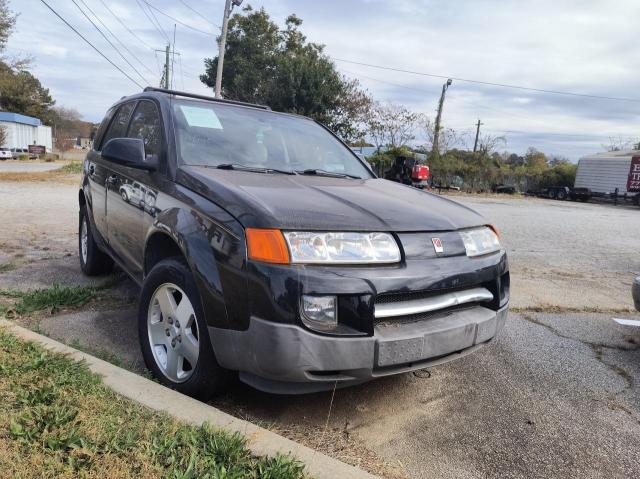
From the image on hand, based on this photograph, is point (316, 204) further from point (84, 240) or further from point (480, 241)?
point (84, 240)

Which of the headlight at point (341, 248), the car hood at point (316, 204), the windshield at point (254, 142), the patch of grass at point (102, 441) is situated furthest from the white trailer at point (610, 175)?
the patch of grass at point (102, 441)

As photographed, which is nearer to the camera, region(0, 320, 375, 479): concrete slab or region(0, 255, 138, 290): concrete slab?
region(0, 320, 375, 479): concrete slab

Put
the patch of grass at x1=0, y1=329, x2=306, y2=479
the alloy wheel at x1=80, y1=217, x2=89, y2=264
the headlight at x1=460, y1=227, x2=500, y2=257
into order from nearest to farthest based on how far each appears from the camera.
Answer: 1. the patch of grass at x1=0, y1=329, x2=306, y2=479
2. the headlight at x1=460, y1=227, x2=500, y2=257
3. the alloy wheel at x1=80, y1=217, x2=89, y2=264

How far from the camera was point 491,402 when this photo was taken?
2.91m

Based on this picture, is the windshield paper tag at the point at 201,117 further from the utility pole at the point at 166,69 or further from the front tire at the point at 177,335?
the utility pole at the point at 166,69

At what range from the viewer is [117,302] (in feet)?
14.0

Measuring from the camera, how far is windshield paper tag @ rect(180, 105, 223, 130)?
3346 millimetres

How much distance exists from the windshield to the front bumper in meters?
1.29

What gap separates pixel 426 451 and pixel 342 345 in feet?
2.36

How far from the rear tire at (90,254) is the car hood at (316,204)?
7.88 feet

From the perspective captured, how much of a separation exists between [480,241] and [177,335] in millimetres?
1749

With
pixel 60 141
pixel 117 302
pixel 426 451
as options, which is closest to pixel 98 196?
pixel 117 302

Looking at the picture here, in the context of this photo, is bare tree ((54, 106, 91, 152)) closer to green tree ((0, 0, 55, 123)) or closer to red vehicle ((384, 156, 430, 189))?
green tree ((0, 0, 55, 123))

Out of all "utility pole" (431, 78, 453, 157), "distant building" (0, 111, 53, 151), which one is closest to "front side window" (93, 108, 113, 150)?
"utility pole" (431, 78, 453, 157)
